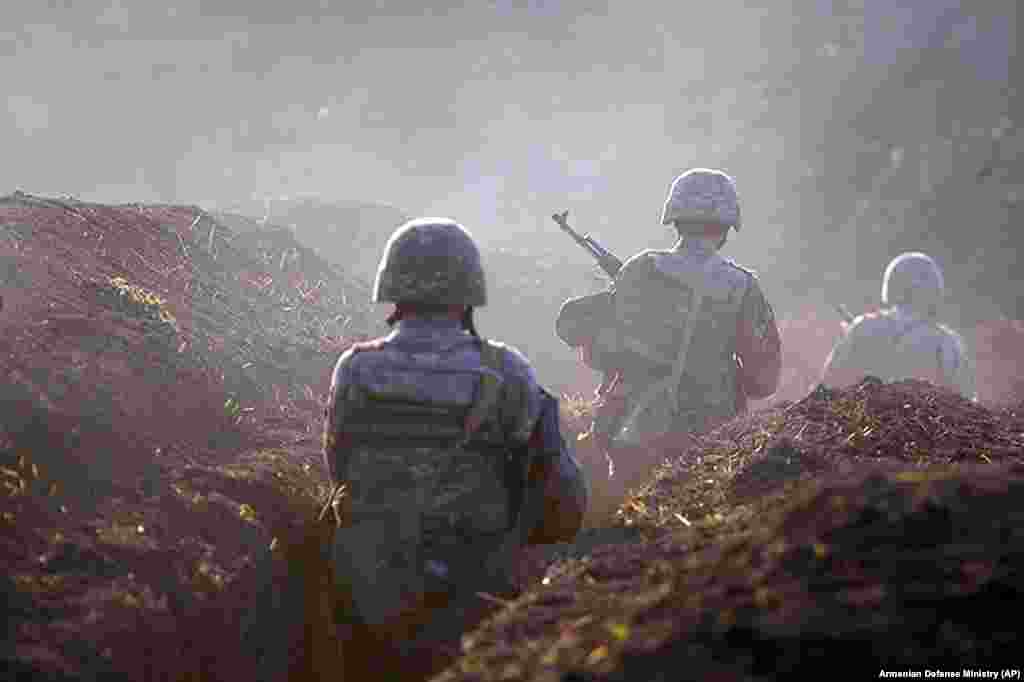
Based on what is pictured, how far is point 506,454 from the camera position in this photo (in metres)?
4.74

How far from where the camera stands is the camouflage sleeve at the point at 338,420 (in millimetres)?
4648

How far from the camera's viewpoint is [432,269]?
4.78m

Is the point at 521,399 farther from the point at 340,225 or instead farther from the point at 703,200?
the point at 340,225

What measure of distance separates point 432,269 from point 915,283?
8.47 metres

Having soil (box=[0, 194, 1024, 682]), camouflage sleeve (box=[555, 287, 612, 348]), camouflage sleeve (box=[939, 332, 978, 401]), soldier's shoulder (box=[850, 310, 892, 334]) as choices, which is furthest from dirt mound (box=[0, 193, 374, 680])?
camouflage sleeve (box=[939, 332, 978, 401])

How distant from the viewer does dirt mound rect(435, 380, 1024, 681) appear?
8.46 feet

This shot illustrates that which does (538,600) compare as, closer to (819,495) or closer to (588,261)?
(819,495)

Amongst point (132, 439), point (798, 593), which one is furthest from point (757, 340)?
point (798, 593)

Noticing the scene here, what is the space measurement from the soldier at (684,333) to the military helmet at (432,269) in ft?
11.6

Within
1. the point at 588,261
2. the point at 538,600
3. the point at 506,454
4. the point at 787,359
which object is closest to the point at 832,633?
the point at 538,600

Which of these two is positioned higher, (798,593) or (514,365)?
(514,365)

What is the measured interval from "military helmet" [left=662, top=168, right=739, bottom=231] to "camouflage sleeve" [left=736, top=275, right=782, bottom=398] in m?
0.61

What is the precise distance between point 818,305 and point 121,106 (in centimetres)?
2915

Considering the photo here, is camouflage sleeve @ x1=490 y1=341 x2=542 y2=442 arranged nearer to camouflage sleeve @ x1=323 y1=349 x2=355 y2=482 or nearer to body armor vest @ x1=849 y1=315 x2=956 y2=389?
camouflage sleeve @ x1=323 y1=349 x2=355 y2=482
